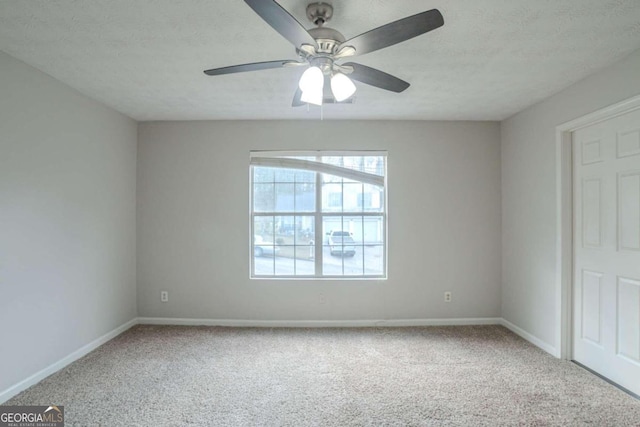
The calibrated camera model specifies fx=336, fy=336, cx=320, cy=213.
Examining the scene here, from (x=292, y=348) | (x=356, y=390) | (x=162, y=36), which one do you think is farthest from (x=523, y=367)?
(x=162, y=36)

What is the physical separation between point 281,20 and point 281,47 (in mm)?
865

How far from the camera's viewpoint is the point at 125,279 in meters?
3.81

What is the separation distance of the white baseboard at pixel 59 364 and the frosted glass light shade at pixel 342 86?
3.06 metres

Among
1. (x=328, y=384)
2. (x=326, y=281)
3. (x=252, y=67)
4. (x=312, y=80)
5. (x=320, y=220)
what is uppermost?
(x=252, y=67)

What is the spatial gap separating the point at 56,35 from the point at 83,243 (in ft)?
5.99

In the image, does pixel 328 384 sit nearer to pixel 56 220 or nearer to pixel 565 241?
pixel 565 241

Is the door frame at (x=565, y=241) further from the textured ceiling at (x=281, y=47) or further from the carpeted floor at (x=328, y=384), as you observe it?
the textured ceiling at (x=281, y=47)

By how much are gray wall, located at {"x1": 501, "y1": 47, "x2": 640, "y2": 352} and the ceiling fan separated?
183 cm

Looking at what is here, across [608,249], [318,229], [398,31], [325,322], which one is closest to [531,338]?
[608,249]

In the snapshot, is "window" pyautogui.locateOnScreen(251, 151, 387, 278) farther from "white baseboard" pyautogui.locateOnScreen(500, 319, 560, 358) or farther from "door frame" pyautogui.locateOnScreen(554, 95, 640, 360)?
"door frame" pyautogui.locateOnScreen(554, 95, 640, 360)

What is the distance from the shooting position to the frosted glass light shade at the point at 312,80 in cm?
178

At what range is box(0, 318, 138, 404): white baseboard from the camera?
2.40 metres

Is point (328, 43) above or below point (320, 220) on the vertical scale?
above

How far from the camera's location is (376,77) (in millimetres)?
2074
